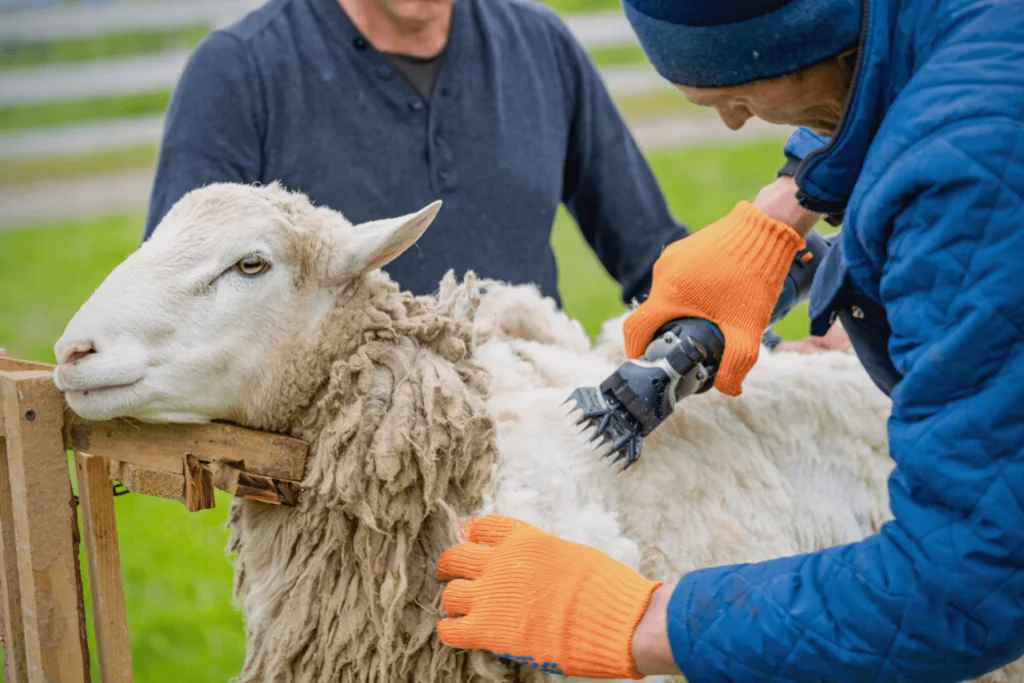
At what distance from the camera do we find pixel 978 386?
1209 mm

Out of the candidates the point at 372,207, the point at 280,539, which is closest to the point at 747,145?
the point at 372,207

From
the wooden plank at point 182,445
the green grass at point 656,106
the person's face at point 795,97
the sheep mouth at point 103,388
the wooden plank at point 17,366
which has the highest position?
the person's face at point 795,97

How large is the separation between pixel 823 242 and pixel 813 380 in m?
0.30

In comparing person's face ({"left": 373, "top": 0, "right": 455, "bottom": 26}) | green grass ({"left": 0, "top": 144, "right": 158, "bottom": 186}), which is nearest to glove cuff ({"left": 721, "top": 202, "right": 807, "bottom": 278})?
person's face ({"left": 373, "top": 0, "right": 455, "bottom": 26})

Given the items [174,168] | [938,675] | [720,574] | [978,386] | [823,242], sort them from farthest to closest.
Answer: [174,168] < [823,242] < [720,574] < [938,675] < [978,386]

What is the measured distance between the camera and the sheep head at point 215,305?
1742 millimetres

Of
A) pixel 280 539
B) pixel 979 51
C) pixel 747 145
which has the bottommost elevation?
pixel 747 145

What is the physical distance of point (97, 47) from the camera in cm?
1283

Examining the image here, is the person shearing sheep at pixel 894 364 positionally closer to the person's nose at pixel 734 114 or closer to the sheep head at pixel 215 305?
the person's nose at pixel 734 114

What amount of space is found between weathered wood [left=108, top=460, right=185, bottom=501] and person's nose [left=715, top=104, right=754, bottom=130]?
109 centimetres

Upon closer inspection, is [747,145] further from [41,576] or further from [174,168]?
[41,576]

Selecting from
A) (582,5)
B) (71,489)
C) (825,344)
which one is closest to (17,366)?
(71,489)

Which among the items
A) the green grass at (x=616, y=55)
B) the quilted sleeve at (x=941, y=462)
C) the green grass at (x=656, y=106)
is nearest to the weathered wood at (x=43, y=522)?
the quilted sleeve at (x=941, y=462)

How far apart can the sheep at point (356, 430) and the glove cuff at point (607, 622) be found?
264 mm
